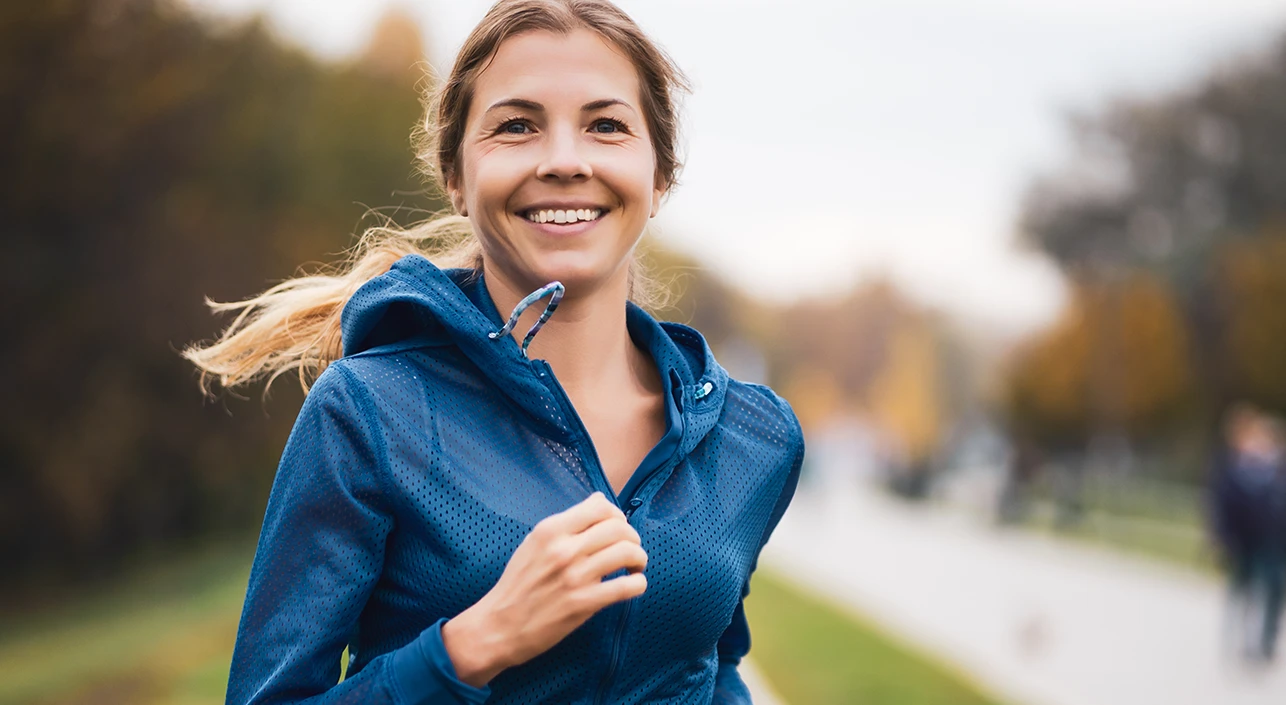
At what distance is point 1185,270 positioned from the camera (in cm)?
3844

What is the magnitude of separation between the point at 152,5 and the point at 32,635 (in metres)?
10.0

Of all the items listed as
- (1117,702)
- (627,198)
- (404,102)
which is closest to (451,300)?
(627,198)

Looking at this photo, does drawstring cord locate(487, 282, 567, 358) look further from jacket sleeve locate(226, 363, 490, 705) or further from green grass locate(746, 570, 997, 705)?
green grass locate(746, 570, 997, 705)

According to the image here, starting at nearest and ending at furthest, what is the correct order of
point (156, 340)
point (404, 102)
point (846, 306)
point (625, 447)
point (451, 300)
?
point (451, 300) → point (625, 447) → point (156, 340) → point (404, 102) → point (846, 306)

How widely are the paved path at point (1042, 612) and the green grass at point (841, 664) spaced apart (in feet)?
1.12

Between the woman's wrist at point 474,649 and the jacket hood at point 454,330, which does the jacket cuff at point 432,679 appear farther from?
the jacket hood at point 454,330

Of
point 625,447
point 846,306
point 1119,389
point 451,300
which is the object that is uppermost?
point 451,300

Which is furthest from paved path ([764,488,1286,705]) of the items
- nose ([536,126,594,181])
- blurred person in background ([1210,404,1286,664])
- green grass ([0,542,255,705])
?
nose ([536,126,594,181])

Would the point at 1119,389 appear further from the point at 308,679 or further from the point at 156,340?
the point at 308,679

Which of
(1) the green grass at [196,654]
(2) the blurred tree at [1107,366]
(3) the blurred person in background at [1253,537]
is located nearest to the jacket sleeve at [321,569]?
(1) the green grass at [196,654]

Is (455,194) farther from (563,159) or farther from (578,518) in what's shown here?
(578,518)

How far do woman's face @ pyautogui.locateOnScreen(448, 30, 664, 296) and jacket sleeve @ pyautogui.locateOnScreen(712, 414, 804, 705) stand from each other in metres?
0.64

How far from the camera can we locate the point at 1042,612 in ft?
41.3

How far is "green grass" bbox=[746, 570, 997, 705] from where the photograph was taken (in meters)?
9.64
